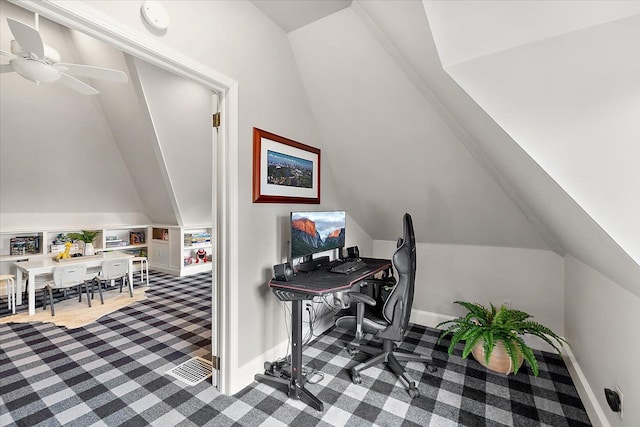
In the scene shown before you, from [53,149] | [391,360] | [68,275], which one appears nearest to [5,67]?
[53,149]

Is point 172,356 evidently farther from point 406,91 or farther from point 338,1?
point 338,1

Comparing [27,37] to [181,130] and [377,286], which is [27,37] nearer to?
[181,130]

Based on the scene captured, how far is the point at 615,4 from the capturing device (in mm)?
899

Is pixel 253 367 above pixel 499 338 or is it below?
below

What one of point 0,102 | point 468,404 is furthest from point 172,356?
point 0,102

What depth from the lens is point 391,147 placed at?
250cm

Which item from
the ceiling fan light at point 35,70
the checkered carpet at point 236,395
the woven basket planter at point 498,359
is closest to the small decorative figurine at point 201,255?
the checkered carpet at point 236,395

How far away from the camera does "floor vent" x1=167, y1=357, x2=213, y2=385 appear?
2.10m

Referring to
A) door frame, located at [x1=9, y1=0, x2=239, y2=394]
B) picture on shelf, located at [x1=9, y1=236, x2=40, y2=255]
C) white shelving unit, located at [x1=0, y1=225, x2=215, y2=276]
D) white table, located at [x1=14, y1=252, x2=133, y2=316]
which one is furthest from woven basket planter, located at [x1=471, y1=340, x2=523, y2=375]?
picture on shelf, located at [x1=9, y1=236, x2=40, y2=255]

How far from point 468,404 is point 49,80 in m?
4.28

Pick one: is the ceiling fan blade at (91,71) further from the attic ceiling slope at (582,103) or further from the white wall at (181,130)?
the attic ceiling slope at (582,103)

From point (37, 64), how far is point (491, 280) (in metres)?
4.56

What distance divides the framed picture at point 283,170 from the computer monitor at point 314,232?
9.8 inches

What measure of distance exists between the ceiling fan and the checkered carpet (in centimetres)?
244
